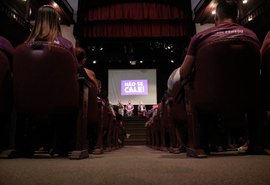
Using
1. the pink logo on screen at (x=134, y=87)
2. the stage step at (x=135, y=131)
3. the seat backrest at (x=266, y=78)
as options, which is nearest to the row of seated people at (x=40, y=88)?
the seat backrest at (x=266, y=78)

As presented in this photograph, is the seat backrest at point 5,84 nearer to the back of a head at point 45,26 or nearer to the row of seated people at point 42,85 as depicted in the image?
the row of seated people at point 42,85

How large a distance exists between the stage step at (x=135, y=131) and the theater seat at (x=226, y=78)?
5.37 metres

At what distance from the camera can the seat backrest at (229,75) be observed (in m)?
1.50

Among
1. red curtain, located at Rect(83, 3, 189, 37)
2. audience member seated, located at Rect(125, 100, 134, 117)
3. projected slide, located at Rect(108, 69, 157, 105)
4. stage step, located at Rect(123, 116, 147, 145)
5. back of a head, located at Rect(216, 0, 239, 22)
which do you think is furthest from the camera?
projected slide, located at Rect(108, 69, 157, 105)

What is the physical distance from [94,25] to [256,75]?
24.3 ft

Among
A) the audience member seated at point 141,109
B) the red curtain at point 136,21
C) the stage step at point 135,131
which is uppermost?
the red curtain at point 136,21

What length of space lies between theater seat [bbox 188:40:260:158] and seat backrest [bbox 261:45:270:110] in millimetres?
102

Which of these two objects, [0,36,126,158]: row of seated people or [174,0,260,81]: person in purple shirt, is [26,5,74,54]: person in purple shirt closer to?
[0,36,126,158]: row of seated people

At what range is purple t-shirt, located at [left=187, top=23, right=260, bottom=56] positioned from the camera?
4.96 feet

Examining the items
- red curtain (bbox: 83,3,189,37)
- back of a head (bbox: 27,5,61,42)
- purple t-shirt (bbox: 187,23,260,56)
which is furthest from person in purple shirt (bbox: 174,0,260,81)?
red curtain (bbox: 83,3,189,37)

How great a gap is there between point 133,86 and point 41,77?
395 inches

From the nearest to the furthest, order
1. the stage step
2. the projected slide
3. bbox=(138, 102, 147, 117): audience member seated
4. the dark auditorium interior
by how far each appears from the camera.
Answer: the dark auditorium interior
the stage step
bbox=(138, 102, 147, 117): audience member seated
the projected slide

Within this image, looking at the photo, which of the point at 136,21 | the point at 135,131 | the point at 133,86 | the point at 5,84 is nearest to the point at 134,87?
the point at 133,86

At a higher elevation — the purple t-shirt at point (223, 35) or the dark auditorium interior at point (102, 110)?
the purple t-shirt at point (223, 35)
